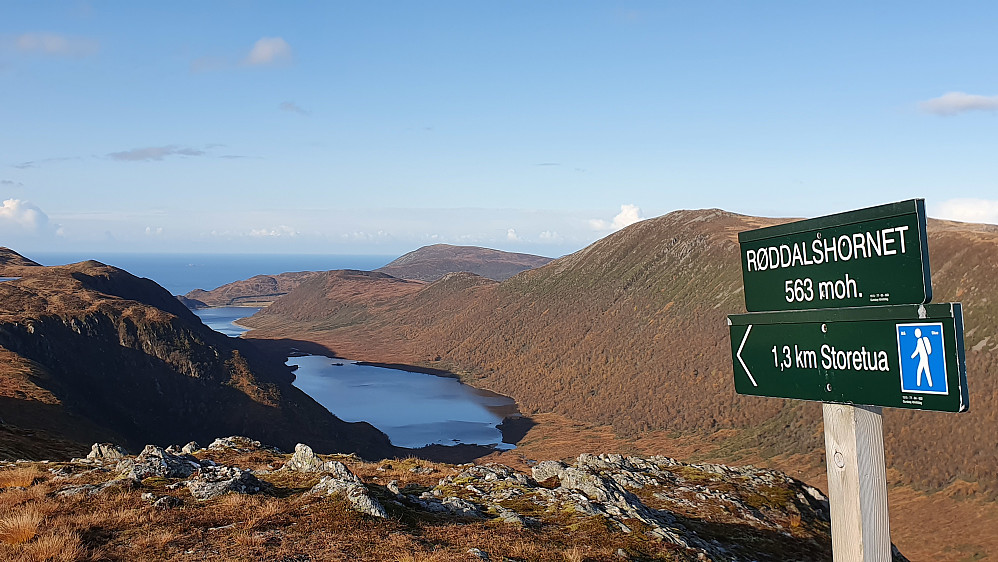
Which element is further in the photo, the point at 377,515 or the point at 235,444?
the point at 235,444

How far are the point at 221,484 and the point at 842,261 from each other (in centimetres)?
1124

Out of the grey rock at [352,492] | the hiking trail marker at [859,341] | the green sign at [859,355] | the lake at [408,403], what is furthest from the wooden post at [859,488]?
the lake at [408,403]

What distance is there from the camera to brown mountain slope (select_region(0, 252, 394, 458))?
5466cm

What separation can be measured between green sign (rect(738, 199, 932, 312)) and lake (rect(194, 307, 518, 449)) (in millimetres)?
72020

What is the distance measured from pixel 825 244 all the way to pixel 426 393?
352 feet

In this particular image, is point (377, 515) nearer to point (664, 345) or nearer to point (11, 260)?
point (664, 345)

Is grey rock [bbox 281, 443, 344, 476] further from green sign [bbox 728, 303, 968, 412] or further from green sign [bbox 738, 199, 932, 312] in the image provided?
green sign [bbox 738, 199, 932, 312]

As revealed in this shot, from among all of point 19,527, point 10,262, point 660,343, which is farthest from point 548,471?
point 10,262

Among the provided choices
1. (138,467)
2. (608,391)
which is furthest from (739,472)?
(608,391)

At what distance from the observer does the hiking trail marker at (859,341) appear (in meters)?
4.10

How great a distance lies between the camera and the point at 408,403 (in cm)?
10088

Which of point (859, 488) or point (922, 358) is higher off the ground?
point (922, 358)

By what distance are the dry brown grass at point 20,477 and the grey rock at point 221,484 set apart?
2963mm

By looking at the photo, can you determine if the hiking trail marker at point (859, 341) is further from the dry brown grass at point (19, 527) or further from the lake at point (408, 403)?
the lake at point (408, 403)
